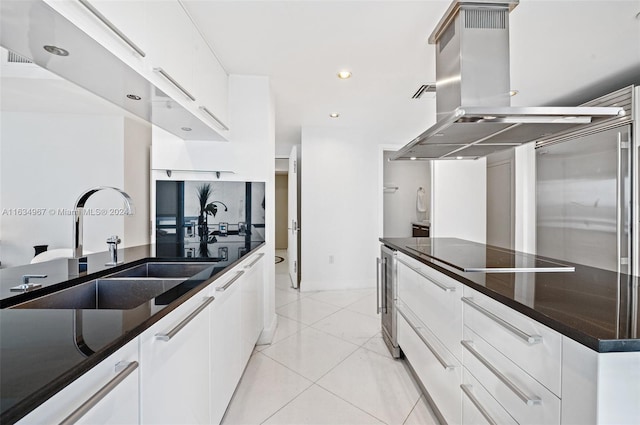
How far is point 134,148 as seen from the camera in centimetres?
405

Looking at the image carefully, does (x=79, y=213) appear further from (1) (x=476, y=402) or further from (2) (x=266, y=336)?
(1) (x=476, y=402)

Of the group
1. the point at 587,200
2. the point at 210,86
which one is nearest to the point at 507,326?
the point at 210,86

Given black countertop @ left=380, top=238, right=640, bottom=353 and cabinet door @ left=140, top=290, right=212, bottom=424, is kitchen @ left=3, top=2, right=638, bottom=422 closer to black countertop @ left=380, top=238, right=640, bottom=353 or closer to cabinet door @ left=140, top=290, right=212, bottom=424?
cabinet door @ left=140, top=290, right=212, bottom=424

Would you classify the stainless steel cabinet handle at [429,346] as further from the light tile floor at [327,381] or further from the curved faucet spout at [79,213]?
the curved faucet spout at [79,213]

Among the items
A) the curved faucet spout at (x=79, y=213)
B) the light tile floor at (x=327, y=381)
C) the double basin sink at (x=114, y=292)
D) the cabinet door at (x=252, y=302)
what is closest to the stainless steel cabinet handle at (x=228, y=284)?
the double basin sink at (x=114, y=292)

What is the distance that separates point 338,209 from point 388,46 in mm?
2588

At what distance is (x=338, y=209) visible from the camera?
14.7 feet

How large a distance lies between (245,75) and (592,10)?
8.38 feet

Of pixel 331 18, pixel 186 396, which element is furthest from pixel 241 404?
pixel 331 18

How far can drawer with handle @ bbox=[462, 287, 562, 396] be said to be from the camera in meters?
0.79

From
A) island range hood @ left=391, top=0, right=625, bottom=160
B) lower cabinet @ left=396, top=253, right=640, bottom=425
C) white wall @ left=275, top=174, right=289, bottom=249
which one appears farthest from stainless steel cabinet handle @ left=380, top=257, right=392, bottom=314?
white wall @ left=275, top=174, right=289, bottom=249

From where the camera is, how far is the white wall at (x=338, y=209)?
4.40 metres

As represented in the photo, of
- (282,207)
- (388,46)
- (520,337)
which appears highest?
(388,46)

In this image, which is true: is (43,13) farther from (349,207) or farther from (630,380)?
(349,207)
